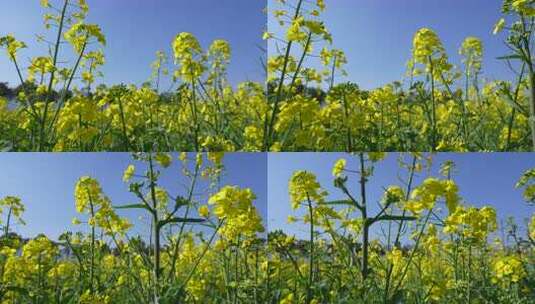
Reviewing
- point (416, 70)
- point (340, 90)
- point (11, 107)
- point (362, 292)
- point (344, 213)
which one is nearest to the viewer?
point (362, 292)

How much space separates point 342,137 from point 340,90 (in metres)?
0.24

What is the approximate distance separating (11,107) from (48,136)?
1397mm

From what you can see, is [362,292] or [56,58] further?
[56,58]

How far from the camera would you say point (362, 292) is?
284cm

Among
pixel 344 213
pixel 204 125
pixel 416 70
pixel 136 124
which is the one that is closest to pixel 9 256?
pixel 136 124

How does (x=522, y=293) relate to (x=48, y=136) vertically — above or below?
below

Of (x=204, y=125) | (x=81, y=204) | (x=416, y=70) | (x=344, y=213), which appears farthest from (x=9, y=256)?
(x=416, y=70)

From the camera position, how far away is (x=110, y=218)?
10.7ft

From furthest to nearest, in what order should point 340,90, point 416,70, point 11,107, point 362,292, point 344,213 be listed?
point 11,107 → point 416,70 → point 344,213 → point 340,90 → point 362,292

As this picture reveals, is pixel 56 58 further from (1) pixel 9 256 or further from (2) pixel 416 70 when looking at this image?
(2) pixel 416 70

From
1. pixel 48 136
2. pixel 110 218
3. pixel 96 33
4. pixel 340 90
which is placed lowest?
pixel 110 218

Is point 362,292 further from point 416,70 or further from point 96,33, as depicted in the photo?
point 96,33

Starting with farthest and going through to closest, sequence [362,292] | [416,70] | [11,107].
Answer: [11,107]
[416,70]
[362,292]

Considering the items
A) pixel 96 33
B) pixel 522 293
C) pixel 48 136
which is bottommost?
pixel 522 293
